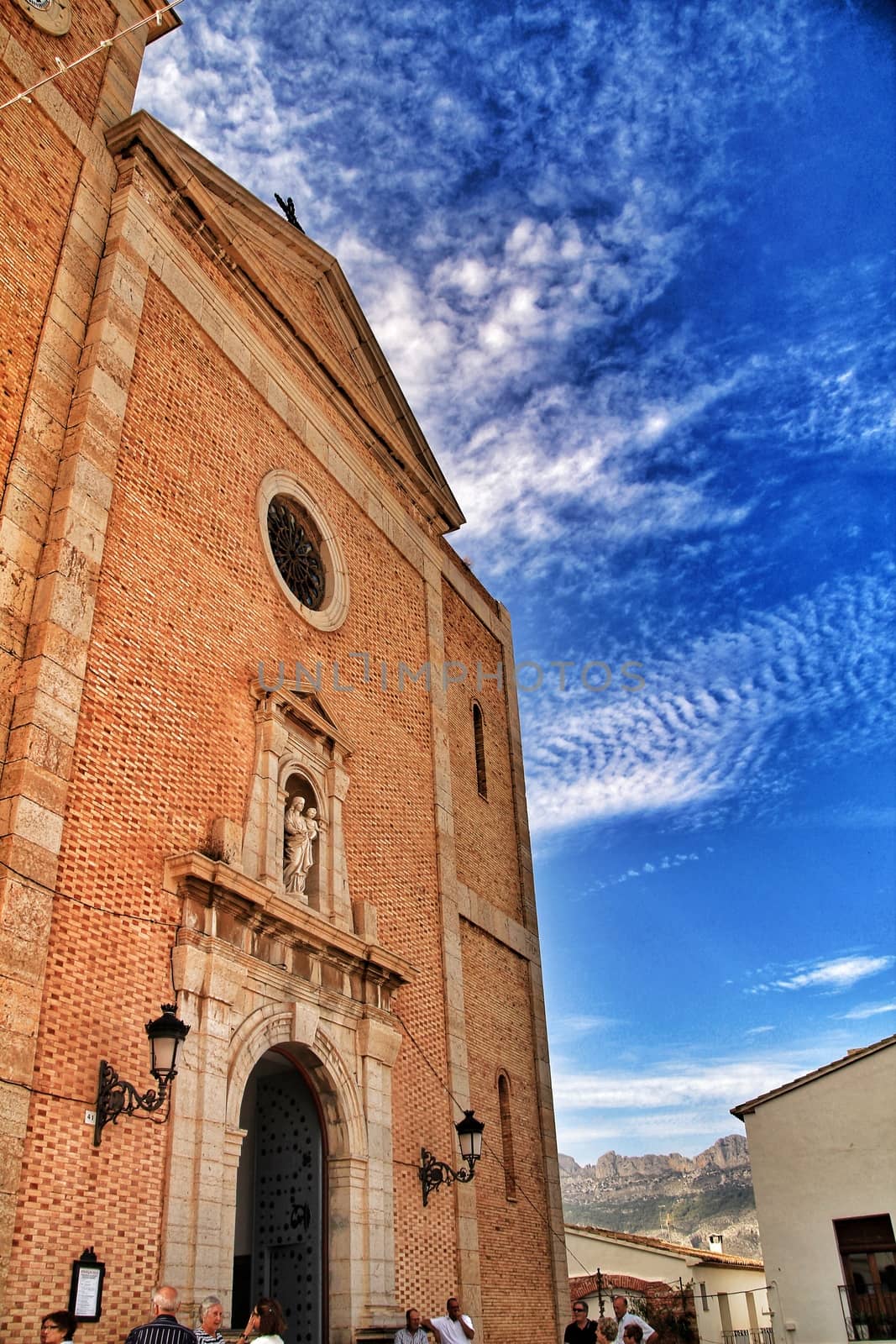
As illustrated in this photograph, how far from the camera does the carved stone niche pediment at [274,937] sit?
30.9ft

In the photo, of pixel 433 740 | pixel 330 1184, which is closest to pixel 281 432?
pixel 433 740

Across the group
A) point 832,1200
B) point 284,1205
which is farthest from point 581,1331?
point 832,1200

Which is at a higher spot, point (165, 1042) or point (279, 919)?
point (279, 919)

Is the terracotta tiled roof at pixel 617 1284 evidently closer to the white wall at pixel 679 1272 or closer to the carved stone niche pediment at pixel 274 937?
the white wall at pixel 679 1272

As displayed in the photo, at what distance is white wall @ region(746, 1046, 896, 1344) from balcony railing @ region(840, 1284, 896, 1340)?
7.3 inches

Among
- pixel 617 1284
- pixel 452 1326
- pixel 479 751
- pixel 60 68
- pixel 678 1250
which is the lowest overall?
pixel 452 1326

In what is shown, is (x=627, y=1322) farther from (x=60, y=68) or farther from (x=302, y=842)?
(x=60, y=68)

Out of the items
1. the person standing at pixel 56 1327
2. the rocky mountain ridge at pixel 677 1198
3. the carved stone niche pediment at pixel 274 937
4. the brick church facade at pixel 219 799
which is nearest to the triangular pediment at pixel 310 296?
the brick church facade at pixel 219 799

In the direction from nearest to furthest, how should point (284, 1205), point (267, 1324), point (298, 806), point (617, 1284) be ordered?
point (267, 1324) < point (284, 1205) < point (298, 806) < point (617, 1284)

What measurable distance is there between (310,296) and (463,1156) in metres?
11.6

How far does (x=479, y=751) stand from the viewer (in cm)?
1798

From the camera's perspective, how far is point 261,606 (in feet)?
39.8

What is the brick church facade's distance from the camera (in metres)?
8.17

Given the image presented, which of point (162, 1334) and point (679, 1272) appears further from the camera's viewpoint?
point (679, 1272)
